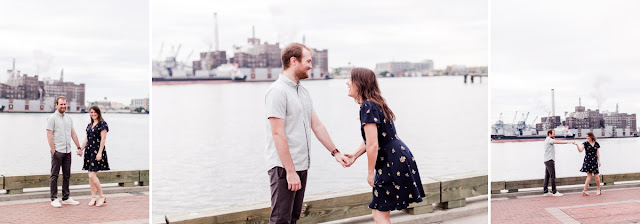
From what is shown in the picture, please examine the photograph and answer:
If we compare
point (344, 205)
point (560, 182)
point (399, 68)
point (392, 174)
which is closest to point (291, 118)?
point (392, 174)

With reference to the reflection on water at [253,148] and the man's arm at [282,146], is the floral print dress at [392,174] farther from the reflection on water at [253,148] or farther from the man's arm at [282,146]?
the reflection on water at [253,148]

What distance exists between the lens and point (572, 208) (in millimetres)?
5953

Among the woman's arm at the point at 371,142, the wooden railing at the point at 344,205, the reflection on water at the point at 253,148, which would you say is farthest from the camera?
the reflection on water at the point at 253,148

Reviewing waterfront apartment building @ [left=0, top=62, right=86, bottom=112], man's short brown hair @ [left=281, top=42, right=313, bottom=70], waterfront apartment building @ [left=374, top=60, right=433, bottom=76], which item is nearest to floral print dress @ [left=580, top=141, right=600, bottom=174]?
man's short brown hair @ [left=281, top=42, right=313, bottom=70]

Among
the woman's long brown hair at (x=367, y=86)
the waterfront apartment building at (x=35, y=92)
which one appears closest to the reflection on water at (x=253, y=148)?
the waterfront apartment building at (x=35, y=92)

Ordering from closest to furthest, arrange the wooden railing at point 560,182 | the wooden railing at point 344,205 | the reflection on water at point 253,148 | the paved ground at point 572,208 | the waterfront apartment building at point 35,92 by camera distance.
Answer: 1. the wooden railing at point 344,205
2. the paved ground at point 572,208
3. the wooden railing at point 560,182
4. the waterfront apartment building at point 35,92
5. the reflection on water at point 253,148

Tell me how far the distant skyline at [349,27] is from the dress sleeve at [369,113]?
43.5 metres

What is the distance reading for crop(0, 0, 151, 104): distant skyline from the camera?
33.5 ft

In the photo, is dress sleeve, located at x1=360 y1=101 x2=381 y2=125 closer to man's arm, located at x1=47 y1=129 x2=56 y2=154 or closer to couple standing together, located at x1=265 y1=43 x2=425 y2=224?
couple standing together, located at x1=265 y1=43 x2=425 y2=224

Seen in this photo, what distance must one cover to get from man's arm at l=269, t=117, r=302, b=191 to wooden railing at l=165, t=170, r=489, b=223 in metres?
0.77

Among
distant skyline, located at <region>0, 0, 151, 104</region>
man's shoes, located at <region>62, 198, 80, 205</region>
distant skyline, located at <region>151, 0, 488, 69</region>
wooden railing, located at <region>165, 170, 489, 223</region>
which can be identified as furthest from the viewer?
distant skyline, located at <region>151, 0, 488, 69</region>

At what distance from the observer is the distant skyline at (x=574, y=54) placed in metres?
8.63

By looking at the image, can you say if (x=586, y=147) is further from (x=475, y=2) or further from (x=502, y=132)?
(x=475, y=2)

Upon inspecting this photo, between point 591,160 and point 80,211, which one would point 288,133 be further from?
point 591,160
